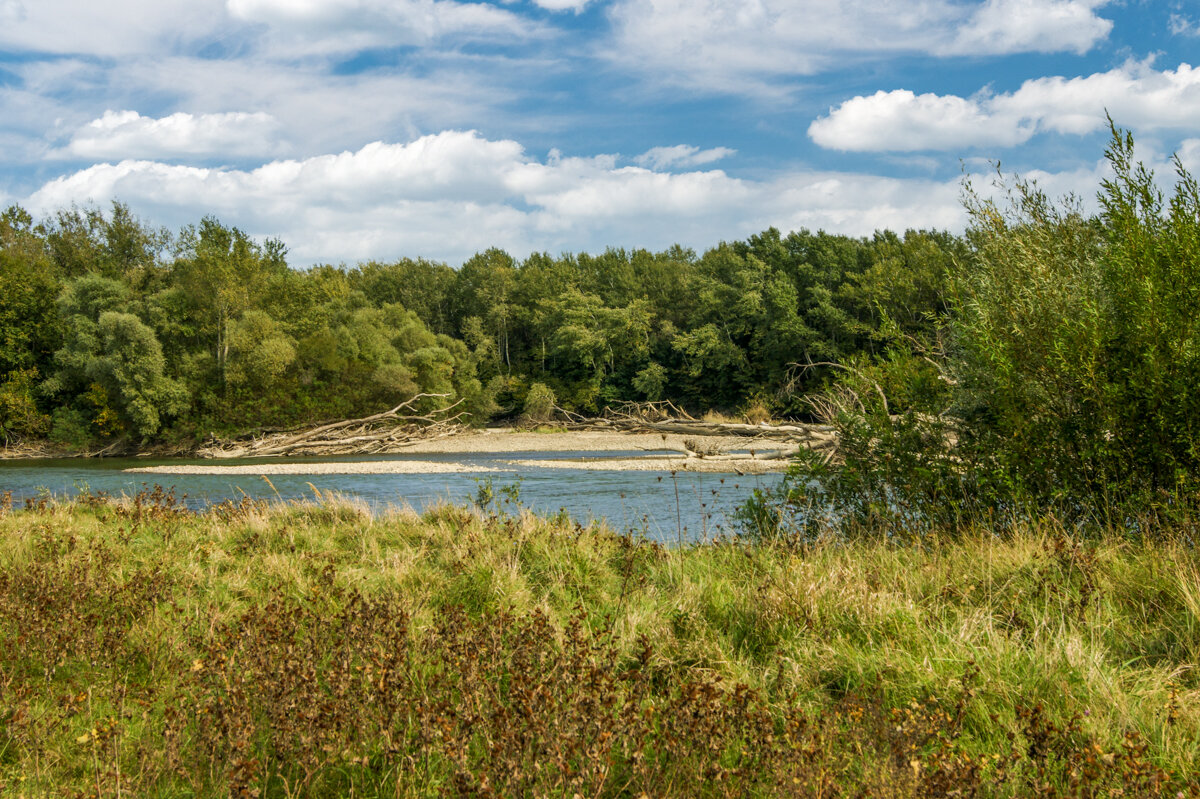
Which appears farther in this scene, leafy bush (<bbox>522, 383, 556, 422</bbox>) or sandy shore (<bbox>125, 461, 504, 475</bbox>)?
leafy bush (<bbox>522, 383, 556, 422</bbox>)

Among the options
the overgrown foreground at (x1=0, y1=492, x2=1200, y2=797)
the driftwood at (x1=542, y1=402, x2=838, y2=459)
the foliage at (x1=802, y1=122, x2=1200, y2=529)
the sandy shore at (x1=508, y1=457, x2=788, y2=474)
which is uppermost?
the foliage at (x1=802, y1=122, x2=1200, y2=529)

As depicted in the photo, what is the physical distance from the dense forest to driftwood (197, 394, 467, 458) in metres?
1.96

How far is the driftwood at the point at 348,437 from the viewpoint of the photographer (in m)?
38.9

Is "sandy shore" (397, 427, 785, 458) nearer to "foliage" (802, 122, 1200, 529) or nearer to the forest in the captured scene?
the forest

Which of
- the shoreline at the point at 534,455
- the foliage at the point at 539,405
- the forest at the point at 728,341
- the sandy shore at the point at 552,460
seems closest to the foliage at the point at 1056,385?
the forest at the point at 728,341

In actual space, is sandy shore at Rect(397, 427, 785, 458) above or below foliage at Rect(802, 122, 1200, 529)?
below

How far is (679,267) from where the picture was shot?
7044 centimetres

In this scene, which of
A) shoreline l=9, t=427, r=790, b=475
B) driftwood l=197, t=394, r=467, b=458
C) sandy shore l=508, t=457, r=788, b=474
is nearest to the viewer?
sandy shore l=508, t=457, r=788, b=474

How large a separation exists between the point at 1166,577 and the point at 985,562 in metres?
1.17

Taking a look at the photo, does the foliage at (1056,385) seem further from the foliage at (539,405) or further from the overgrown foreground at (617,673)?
the foliage at (539,405)

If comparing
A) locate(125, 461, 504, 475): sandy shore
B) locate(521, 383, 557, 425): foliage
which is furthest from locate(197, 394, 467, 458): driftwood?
locate(521, 383, 557, 425): foliage

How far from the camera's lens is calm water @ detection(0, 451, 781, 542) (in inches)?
590

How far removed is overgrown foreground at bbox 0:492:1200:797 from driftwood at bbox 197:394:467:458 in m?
33.0

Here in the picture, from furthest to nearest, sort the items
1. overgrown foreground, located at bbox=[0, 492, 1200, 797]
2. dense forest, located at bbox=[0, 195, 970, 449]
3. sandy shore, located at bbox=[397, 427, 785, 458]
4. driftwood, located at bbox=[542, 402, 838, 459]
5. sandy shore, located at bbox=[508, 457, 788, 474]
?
dense forest, located at bbox=[0, 195, 970, 449] → sandy shore, located at bbox=[397, 427, 785, 458] → driftwood, located at bbox=[542, 402, 838, 459] → sandy shore, located at bbox=[508, 457, 788, 474] → overgrown foreground, located at bbox=[0, 492, 1200, 797]
